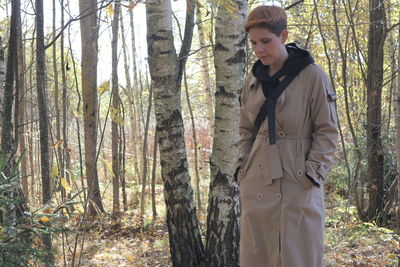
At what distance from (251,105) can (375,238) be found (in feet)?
14.6

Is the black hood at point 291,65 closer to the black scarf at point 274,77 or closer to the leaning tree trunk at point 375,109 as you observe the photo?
the black scarf at point 274,77

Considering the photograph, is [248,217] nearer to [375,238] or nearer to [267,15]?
[267,15]

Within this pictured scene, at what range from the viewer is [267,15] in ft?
7.55

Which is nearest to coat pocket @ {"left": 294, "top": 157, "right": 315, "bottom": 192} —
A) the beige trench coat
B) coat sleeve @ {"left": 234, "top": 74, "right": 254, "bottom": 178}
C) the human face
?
the beige trench coat

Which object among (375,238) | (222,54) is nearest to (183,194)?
(222,54)

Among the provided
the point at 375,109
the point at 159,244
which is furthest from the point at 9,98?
the point at 375,109

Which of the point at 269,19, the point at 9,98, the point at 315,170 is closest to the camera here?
the point at 315,170

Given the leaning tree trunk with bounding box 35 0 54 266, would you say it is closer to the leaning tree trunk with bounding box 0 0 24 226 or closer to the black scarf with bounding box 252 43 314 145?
the leaning tree trunk with bounding box 0 0 24 226

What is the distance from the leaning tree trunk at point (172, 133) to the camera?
4.08 m

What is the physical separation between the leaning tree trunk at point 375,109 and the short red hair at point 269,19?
5.14m

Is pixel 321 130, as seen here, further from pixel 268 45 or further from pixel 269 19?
pixel 269 19

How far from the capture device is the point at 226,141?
397 centimetres

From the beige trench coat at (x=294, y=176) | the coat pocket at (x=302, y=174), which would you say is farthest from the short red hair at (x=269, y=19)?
the coat pocket at (x=302, y=174)

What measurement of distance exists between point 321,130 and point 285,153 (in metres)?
0.22
